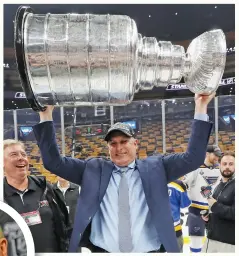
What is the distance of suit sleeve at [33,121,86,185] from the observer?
1.36 metres

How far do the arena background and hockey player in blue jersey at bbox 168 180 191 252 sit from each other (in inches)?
13.3

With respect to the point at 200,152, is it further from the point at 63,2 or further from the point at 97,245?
the point at 63,2

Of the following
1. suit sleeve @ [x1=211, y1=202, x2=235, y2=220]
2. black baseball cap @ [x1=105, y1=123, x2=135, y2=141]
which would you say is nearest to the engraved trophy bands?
black baseball cap @ [x1=105, y1=123, x2=135, y2=141]

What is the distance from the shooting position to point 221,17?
174 centimetres

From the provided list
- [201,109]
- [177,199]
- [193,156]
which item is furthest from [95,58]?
[177,199]

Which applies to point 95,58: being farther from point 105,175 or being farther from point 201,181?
point 201,181

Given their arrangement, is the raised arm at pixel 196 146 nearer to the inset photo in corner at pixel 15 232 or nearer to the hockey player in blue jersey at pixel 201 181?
the inset photo in corner at pixel 15 232

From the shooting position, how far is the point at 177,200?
7.50ft

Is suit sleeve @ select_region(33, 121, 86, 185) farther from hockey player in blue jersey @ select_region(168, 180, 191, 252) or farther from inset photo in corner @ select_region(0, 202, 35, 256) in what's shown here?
hockey player in blue jersey @ select_region(168, 180, 191, 252)

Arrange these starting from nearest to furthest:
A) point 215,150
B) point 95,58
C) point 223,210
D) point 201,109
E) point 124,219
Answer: point 95,58 → point 201,109 → point 124,219 → point 223,210 → point 215,150

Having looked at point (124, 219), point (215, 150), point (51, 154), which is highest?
point (51, 154)

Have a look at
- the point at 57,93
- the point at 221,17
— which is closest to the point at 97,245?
the point at 57,93

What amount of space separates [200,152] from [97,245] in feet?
1.96

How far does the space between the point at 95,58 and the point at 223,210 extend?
1382 mm
